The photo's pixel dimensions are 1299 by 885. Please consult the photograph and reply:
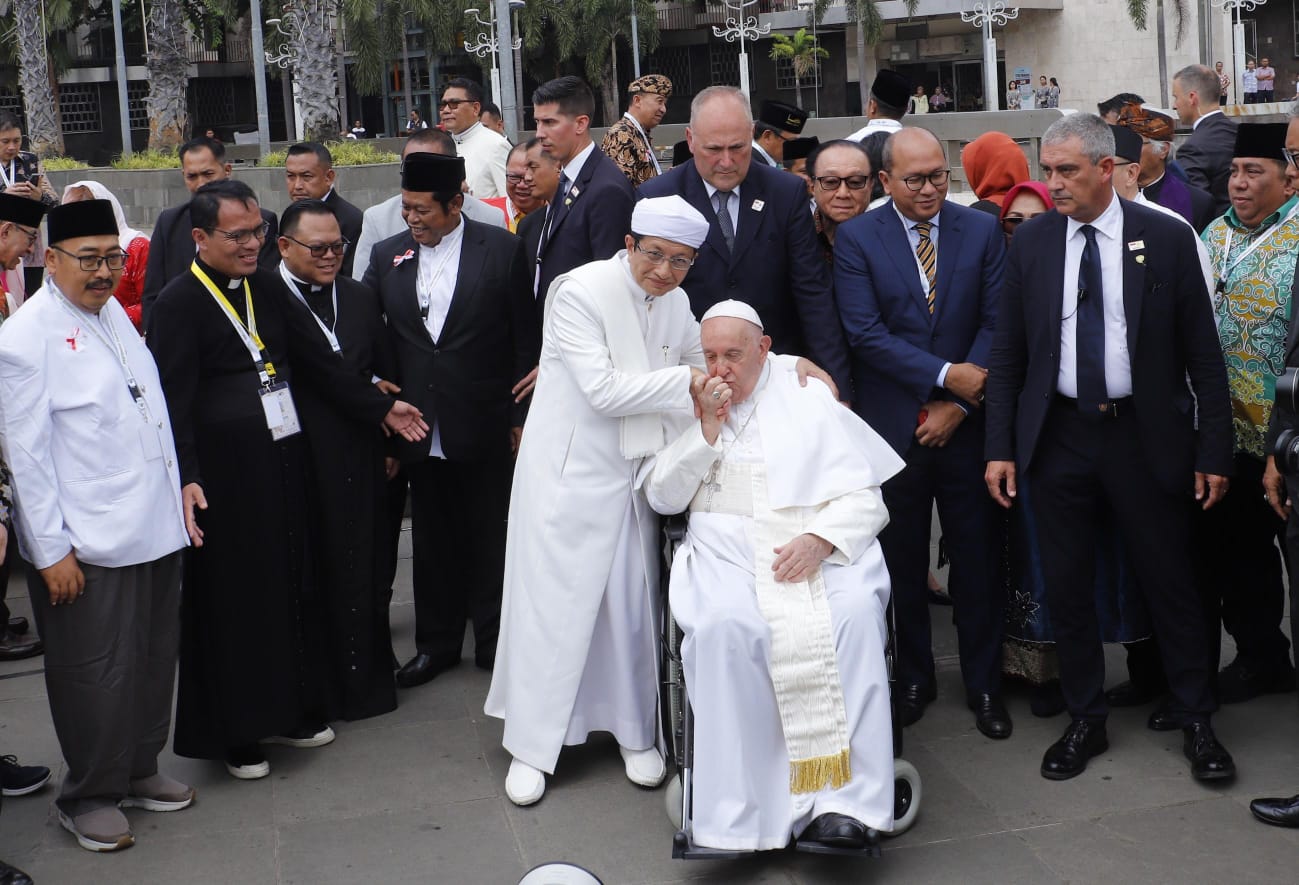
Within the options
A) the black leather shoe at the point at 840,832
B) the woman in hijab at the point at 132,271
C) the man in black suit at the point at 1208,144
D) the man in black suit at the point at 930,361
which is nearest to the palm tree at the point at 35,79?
the woman in hijab at the point at 132,271

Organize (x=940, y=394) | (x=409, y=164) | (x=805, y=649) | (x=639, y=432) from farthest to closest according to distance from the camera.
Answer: (x=409, y=164)
(x=940, y=394)
(x=639, y=432)
(x=805, y=649)

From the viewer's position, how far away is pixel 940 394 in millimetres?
4898

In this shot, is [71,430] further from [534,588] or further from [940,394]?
[940,394]

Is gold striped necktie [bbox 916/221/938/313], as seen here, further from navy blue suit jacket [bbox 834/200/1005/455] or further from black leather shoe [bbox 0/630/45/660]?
black leather shoe [bbox 0/630/45/660]

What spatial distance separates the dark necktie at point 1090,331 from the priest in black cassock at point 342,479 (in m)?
2.51

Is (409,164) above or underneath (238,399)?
above

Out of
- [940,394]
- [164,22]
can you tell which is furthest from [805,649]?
[164,22]

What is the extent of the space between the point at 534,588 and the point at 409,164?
1.75 meters

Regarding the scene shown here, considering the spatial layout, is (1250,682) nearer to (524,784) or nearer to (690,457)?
(690,457)

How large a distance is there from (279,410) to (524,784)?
58.8 inches

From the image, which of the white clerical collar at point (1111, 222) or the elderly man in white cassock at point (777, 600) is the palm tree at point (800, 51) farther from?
the elderly man in white cassock at point (777, 600)

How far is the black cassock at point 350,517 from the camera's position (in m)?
5.09

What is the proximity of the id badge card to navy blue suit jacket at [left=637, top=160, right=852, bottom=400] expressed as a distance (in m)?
1.46

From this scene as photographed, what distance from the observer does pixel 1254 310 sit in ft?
15.7
